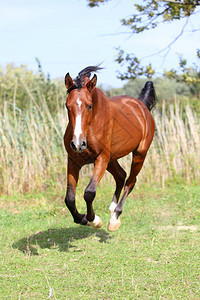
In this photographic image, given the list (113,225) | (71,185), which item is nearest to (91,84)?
(71,185)

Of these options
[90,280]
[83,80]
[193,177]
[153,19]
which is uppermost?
[153,19]

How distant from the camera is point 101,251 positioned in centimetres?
488

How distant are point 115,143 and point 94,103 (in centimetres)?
73

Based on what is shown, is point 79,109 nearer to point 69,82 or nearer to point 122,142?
point 69,82

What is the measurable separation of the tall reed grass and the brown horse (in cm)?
316

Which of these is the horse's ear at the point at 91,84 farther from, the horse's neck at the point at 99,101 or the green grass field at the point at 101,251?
the green grass field at the point at 101,251

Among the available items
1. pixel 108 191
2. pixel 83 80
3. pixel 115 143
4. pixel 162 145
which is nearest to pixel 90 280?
pixel 115 143

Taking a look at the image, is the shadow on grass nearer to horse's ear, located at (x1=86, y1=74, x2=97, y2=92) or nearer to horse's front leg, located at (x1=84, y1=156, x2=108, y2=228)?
horse's front leg, located at (x1=84, y1=156, x2=108, y2=228)

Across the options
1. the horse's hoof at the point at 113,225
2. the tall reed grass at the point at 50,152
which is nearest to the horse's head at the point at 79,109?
the horse's hoof at the point at 113,225

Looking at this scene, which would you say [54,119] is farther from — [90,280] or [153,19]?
[90,280]

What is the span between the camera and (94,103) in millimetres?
4340

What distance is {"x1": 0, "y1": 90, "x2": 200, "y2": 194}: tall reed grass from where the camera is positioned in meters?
8.45

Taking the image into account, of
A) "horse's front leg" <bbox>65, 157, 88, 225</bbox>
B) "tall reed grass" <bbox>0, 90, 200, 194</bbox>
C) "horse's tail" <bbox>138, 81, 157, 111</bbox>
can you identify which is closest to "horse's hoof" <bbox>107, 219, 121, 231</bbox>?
"horse's front leg" <bbox>65, 157, 88, 225</bbox>

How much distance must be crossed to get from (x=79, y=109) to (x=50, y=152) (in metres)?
5.12
